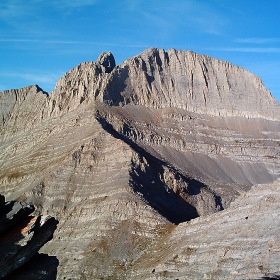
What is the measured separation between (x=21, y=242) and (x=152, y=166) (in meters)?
75.6

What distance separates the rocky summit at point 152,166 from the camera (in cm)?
5653

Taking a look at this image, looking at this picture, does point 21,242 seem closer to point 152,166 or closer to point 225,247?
point 225,247

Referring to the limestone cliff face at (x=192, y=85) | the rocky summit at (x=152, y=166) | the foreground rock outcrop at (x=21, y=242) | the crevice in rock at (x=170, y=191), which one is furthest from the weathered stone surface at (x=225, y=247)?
the limestone cliff face at (x=192, y=85)

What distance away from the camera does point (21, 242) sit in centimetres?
2498

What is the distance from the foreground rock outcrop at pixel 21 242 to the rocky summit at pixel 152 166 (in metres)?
18.9

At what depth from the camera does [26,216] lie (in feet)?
85.8

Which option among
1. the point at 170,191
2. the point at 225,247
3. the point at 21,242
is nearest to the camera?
the point at 21,242

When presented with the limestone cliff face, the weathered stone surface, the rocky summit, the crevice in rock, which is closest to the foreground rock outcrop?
the rocky summit

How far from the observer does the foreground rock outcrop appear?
24.4 meters

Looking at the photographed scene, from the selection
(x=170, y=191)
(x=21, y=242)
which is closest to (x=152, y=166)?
(x=170, y=191)

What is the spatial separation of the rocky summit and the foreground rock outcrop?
18.9m

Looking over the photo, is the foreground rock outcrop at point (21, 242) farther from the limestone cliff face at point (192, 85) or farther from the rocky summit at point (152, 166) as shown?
the limestone cliff face at point (192, 85)

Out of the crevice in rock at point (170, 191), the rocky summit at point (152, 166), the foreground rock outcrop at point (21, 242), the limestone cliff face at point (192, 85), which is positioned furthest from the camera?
the limestone cliff face at point (192, 85)

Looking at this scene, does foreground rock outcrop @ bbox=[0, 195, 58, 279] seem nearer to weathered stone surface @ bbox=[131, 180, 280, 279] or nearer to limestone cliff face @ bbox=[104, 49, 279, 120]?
weathered stone surface @ bbox=[131, 180, 280, 279]
